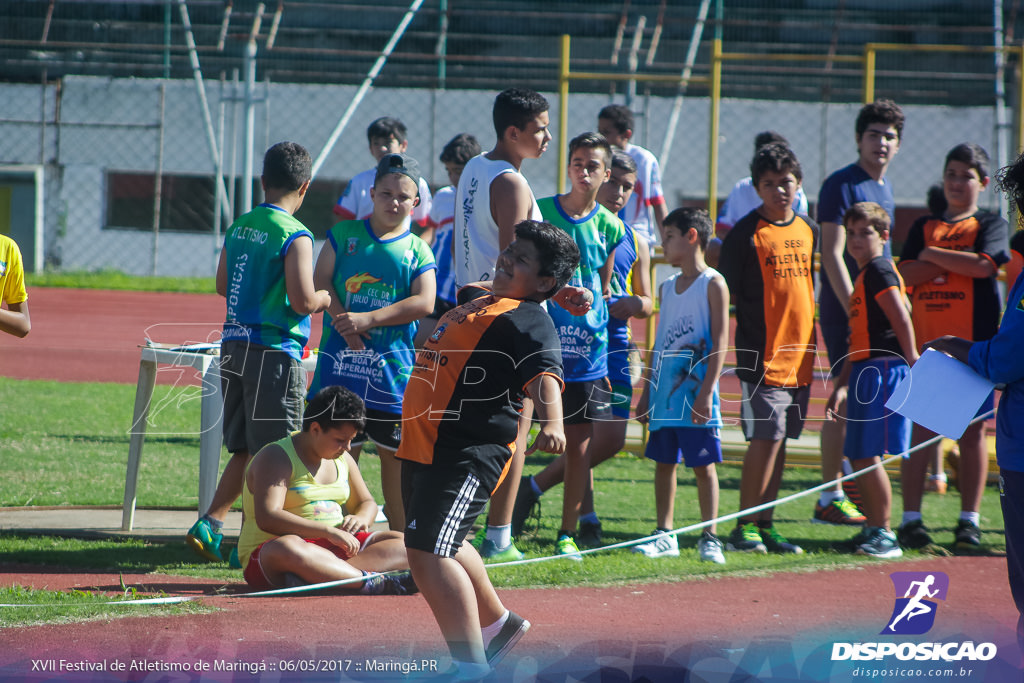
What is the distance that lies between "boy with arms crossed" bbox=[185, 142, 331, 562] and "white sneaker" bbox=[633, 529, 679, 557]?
191cm

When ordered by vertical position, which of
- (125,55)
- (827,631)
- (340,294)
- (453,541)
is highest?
(125,55)

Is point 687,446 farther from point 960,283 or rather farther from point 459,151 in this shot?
point 459,151

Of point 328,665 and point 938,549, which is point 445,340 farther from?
point 938,549

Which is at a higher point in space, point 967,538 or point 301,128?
point 301,128

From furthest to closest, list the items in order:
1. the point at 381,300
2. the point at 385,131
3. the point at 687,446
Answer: the point at 385,131, the point at 687,446, the point at 381,300

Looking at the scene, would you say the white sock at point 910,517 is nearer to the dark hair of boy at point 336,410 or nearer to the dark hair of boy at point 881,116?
the dark hair of boy at point 881,116

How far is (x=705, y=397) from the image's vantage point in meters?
5.66

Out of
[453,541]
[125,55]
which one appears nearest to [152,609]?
[453,541]

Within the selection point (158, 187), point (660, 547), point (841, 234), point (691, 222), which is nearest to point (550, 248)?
point (691, 222)

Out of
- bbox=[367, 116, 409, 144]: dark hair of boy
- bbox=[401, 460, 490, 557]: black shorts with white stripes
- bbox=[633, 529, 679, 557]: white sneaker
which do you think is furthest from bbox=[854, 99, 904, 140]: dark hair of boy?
bbox=[401, 460, 490, 557]: black shorts with white stripes

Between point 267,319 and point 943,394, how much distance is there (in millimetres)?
3175

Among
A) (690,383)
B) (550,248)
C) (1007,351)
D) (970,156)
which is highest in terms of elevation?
(970,156)

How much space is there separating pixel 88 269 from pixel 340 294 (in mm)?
17909

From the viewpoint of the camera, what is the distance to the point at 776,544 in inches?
233
